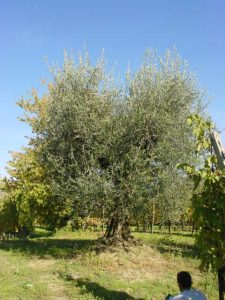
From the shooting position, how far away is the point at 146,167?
16.6 metres

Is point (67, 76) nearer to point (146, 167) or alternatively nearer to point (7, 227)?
point (146, 167)

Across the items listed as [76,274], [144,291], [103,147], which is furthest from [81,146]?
[144,291]

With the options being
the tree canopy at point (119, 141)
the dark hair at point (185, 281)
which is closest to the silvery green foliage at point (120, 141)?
the tree canopy at point (119, 141)

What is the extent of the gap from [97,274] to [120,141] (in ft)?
19.1

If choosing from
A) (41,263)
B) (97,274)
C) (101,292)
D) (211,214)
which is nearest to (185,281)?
(211,214)

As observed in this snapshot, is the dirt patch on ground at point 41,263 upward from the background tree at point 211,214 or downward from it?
downward

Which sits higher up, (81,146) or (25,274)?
(81,146)

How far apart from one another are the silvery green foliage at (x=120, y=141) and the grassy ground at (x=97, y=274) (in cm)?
218

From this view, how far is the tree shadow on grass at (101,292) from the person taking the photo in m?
11.5

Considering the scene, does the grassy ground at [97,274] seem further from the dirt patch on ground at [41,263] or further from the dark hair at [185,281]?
the dark hair at [185,281]

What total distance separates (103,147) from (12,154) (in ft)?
64.6

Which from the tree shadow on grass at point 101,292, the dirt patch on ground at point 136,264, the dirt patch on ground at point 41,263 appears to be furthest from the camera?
the dirt patch on ground at point 41,263

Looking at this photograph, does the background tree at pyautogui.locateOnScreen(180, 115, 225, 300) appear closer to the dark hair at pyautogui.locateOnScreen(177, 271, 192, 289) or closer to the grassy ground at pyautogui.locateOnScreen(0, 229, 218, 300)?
the dark hair at pyautogui.locateOnScreen(177, 271, 192, 289)

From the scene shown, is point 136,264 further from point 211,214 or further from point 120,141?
point 211,214
